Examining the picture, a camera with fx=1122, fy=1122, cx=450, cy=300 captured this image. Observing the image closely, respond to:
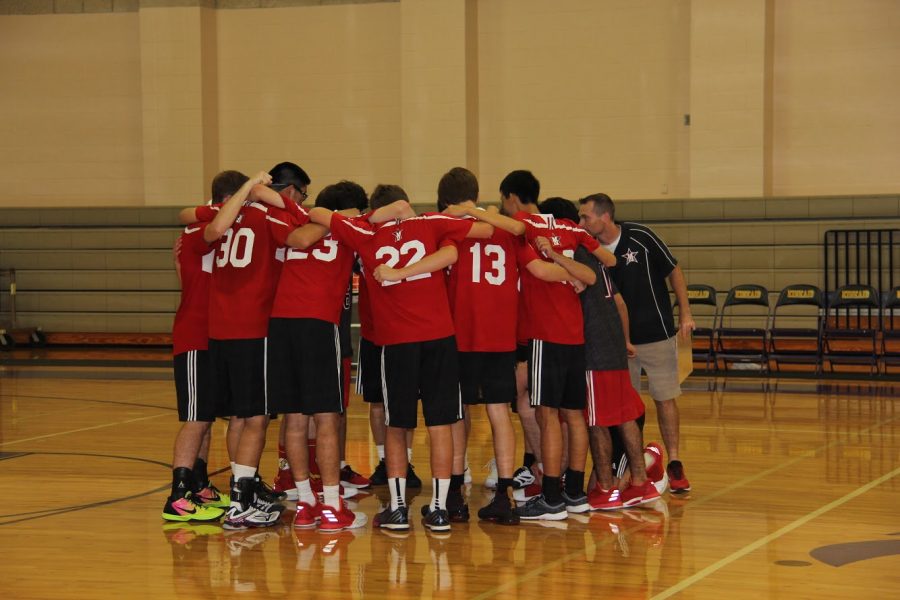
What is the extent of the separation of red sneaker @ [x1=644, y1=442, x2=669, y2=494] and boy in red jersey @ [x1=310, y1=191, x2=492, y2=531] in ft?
4.69

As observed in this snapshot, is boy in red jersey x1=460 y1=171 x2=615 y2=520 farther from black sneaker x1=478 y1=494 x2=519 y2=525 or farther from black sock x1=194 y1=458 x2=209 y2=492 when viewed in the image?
black sock x1=194 y1=458 x2=209 y2=492

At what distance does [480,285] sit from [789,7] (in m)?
10.3

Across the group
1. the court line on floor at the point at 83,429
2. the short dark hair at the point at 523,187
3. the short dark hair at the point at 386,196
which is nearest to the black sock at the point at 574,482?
the short dark hair at the point at 523,187

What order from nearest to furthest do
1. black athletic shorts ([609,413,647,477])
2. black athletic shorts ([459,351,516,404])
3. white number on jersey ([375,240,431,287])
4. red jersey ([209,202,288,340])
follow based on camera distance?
white number on jersey ([375,240,431,287]) → red jersey ([209,202,288,340]) → black athletic shorts ([459,351,516,404]) → black athletic shorts ([609,413,647,477])

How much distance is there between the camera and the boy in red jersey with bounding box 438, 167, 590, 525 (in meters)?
5.83

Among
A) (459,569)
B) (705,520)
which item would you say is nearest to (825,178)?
(705,520)

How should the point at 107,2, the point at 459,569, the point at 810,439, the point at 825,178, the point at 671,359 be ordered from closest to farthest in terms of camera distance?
the point at 459,569, the point at 671,359, the point at 810,439, the point at 825,178, the point at 107,2

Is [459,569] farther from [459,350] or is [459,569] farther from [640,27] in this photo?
[640,27]

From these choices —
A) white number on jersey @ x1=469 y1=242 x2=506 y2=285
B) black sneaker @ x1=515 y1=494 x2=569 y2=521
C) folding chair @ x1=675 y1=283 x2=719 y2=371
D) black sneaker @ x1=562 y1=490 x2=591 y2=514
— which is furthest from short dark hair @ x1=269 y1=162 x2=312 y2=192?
folding chair @ x1=675 y1=283 x2=719 y2=371

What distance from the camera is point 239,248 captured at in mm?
5676

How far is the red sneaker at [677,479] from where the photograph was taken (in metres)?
6.54

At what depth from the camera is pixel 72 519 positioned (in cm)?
599

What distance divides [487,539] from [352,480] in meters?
1.57

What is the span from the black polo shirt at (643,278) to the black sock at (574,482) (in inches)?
42.6
